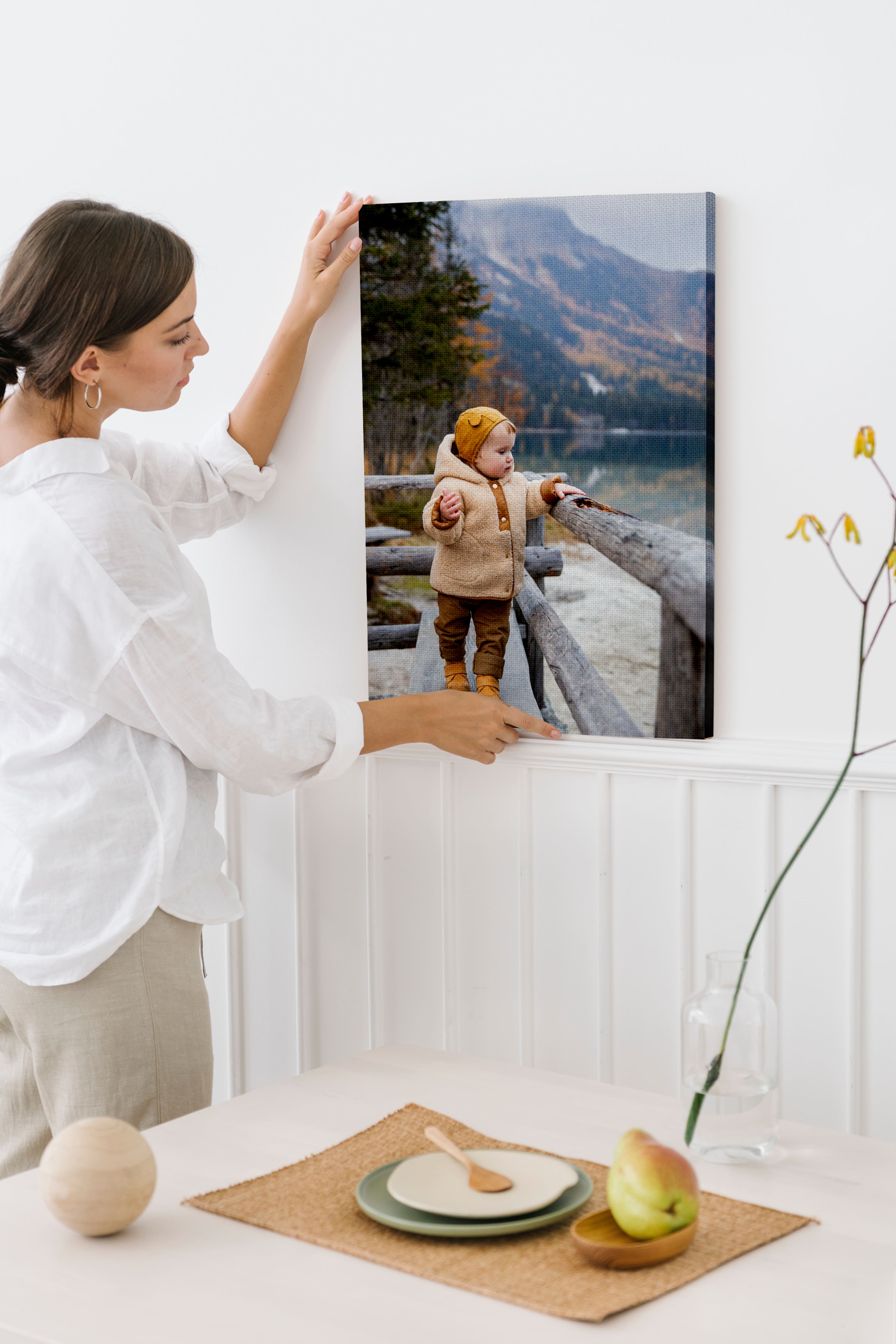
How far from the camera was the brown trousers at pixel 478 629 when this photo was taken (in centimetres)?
160

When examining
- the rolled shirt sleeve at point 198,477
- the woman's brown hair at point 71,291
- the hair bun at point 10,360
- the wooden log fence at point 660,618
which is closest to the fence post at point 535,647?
the wooden log fence at point 660,618

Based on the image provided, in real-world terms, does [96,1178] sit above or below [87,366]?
below

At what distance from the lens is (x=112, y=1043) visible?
1.33 meters

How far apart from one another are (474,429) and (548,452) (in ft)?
0.33

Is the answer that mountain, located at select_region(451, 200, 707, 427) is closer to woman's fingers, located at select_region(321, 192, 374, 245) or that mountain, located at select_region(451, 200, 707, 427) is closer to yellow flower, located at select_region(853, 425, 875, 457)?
woman's fingers, located at select_region(321, 192, 374, 245)

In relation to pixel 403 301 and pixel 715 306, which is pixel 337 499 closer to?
pixel 403 301

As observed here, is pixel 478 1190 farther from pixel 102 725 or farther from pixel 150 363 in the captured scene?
pixel 150 363

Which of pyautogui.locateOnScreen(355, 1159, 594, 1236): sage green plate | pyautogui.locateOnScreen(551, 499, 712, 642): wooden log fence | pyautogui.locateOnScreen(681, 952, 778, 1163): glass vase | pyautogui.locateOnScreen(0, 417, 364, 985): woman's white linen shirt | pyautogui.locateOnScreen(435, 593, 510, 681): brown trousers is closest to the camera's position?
pyautogui.locateOnScreen(355, 1159, 594, 1236): sage green plate

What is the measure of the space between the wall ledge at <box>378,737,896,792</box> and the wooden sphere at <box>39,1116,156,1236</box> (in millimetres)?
799

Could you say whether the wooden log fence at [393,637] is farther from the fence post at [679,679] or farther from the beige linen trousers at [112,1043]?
the beige linen trousers at [112,1043]

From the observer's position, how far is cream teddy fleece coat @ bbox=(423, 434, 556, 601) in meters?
1.56

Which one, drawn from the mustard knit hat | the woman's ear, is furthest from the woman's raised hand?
the woman's ear

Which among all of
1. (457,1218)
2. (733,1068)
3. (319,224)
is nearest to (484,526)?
(319,224)

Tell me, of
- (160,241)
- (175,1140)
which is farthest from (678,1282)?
(160,241)
